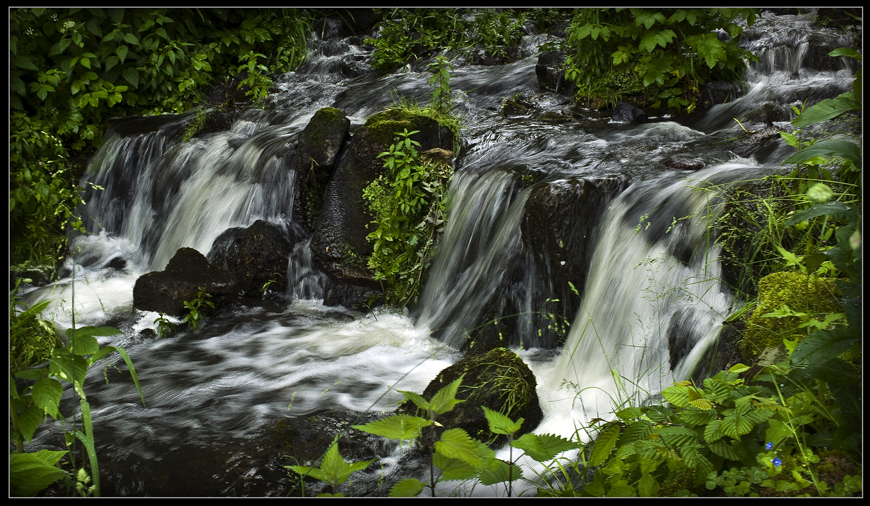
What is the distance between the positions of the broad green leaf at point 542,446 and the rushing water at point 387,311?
0.95 m

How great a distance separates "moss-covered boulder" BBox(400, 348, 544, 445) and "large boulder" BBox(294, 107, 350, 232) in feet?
10.2

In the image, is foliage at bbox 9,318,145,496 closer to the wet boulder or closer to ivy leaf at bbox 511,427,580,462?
ivy leaf at bbox 511,427,580,462

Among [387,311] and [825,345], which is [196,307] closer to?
[387,311]

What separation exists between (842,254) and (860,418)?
0.48m

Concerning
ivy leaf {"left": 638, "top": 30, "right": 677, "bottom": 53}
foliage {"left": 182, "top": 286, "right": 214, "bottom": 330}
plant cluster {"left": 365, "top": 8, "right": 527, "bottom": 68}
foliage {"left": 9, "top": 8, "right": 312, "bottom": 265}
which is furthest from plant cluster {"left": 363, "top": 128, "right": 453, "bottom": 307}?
plant cluster {"left": 365, "top": 8, "right": 527, "bottom": 68}

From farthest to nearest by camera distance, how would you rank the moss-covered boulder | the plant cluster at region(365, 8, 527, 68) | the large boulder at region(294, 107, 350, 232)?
1. the plant cluster at region(365, 8, 527, 68)
2. the large boulder at region(294, 107, 350, 232)
3. the moss-covered boulder

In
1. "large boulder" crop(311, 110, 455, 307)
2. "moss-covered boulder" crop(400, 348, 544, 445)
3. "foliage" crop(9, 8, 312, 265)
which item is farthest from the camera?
"foliage" crop(9, 8, 312, 265)

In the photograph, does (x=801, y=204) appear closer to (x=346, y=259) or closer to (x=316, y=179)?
(x=346, y=259)

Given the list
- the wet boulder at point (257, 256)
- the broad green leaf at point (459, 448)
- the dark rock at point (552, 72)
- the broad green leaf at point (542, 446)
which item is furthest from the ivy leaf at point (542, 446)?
the dark rock at point (552, 72)

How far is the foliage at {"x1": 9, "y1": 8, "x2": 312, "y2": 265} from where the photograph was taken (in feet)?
23.1

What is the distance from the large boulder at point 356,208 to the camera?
556 cm

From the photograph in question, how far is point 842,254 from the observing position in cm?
171

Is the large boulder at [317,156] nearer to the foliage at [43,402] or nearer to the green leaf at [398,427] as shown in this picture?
the foliage at [43,402]

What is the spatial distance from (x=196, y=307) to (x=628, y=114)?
438 centimetres
